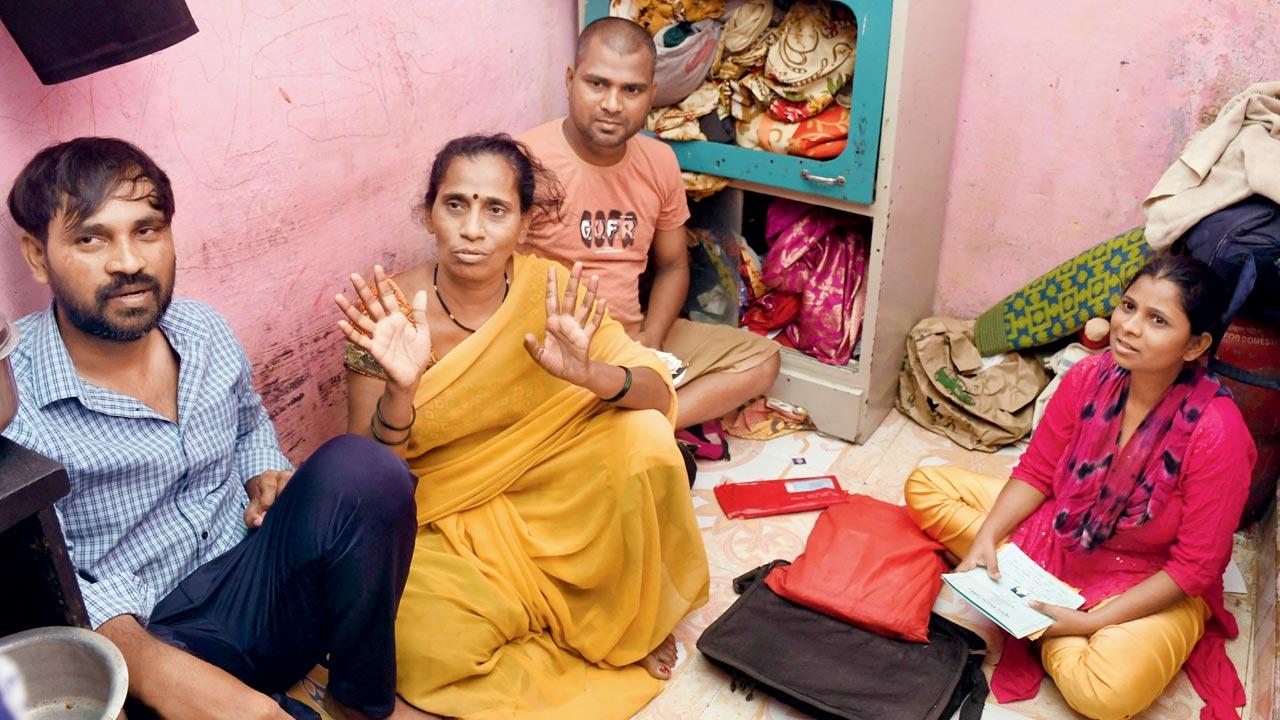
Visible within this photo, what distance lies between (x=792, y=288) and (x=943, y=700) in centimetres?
149

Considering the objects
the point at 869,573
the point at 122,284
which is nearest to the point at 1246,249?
the point at 869,573

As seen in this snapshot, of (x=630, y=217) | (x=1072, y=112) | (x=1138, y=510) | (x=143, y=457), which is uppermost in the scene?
(x=1072, y=112)

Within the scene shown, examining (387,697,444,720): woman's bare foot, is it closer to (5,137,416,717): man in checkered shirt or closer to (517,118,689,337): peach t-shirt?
(5,137,416,717): man in checkered shirt

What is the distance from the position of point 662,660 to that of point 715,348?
1112 mm

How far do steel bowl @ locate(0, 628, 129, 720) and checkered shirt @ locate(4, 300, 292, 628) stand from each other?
0.36 meters

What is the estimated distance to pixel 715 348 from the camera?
3158 millimetres

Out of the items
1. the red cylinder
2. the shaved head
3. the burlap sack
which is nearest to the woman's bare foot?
the shaved head

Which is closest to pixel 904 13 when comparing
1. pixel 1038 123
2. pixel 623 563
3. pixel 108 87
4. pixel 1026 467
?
pixel 1038 123

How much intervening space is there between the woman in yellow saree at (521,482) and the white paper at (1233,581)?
1.37 metres

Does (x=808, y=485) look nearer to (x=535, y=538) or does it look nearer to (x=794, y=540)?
(x=794, y=540)

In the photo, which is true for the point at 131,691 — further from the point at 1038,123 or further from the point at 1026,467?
the point at 1038,123

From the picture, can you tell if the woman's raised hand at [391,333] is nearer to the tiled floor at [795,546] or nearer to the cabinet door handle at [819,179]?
the tiled floor at [795,546]

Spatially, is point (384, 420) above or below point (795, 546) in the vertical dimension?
above

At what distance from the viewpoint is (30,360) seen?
171 centimetres
